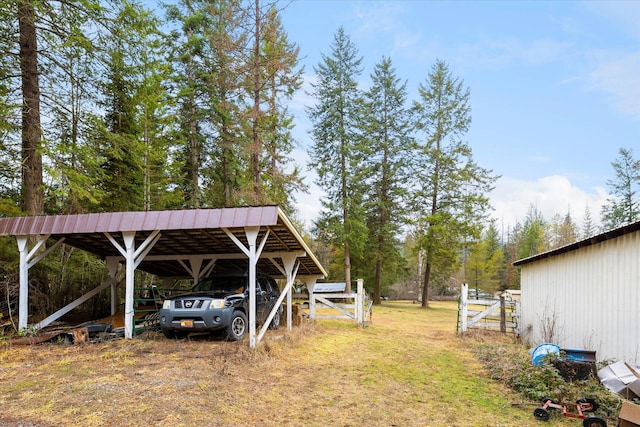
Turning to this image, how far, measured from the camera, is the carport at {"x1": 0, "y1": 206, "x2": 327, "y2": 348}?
8.19 meters

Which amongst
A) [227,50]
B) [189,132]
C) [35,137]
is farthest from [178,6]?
[35,137]

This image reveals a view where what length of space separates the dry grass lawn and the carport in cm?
130

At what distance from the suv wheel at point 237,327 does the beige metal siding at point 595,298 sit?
746 centimetres

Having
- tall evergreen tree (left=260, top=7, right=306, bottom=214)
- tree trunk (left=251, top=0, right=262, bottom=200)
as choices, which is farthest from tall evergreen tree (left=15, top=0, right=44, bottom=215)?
tall evergreen tree (left=260, top=7, right=306, bottom=214)

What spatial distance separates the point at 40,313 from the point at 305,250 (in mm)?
7380

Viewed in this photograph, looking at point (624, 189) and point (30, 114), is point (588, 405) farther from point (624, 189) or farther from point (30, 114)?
point (624, 189)

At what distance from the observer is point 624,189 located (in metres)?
37.2

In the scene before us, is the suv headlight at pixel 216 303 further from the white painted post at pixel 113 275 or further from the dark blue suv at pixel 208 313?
the white painted post at pixel 113 275

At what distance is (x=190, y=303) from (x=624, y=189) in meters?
43.4

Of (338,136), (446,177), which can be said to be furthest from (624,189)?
(338,136)

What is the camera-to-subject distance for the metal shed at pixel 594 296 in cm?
655

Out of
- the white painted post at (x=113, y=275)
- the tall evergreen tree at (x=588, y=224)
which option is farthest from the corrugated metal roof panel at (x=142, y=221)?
the tall evergreen tree at (x=588, y=224)

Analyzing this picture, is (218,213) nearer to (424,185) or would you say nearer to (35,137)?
(35,137)

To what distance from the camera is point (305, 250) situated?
1105cm
